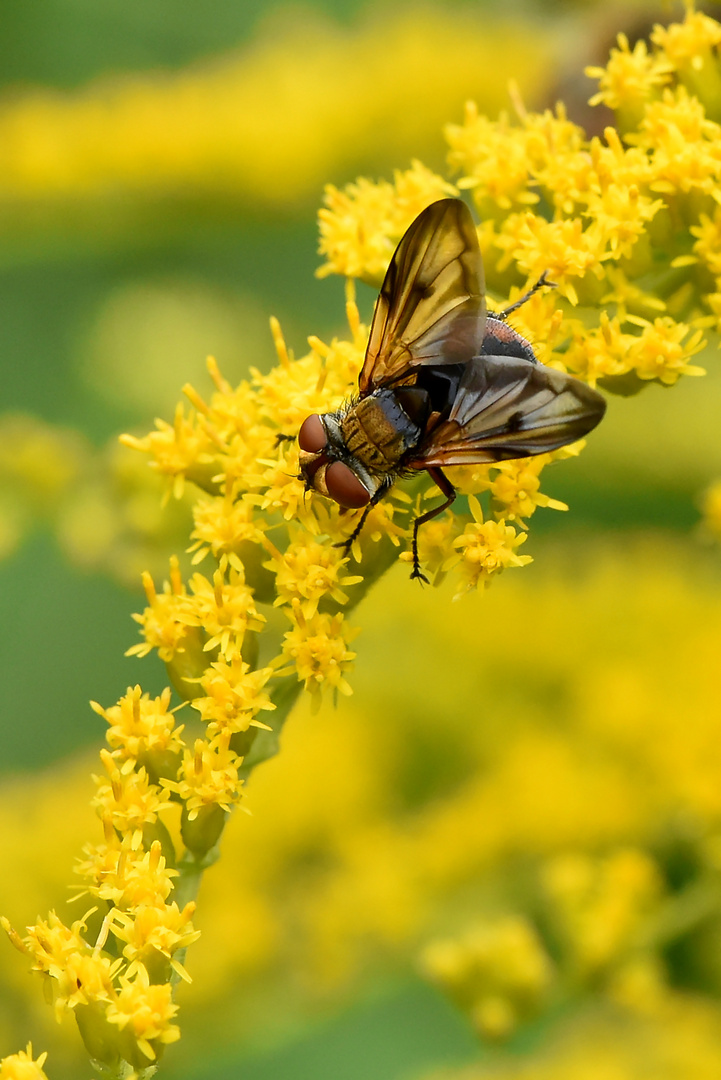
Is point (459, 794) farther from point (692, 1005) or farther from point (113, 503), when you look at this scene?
point (113, 503)

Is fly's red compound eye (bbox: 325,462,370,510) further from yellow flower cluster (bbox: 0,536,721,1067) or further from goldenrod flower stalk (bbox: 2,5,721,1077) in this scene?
yellow flower cluster (bbox: 0,536,721,1067)

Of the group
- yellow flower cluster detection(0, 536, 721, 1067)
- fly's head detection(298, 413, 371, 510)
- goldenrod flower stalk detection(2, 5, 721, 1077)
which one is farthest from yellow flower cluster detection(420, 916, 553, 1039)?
fly's head detection(298, 413, 371, 510)

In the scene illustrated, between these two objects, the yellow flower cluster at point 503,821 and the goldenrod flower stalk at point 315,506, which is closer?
the goldenrod flower stalk at point 315,506

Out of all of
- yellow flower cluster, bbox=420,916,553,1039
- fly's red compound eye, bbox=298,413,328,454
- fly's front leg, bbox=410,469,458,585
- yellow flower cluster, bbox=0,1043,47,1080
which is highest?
fly's red compound eye, bbox=298,413,328,454

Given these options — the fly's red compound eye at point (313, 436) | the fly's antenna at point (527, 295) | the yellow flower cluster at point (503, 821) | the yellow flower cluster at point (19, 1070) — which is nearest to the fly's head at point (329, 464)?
the fly's red compound eye at point (313, 436)

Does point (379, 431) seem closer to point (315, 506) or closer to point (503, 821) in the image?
point (315, 506)

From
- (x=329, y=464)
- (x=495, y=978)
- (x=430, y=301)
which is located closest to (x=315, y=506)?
(x=329, y=464)

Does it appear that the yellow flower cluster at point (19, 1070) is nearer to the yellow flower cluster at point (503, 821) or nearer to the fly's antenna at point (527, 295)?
the yellow flower cluster at point (503, 821)
